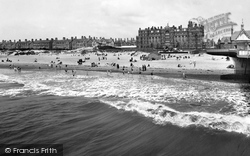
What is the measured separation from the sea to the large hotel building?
371ft

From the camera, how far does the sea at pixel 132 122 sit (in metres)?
10.9

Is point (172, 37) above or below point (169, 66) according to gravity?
above

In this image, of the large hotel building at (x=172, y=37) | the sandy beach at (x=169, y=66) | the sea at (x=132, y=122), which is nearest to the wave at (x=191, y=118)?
the sea at (x=132, y=122)

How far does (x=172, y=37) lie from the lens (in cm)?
14012

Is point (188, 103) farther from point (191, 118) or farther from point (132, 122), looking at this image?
point (132, 122)

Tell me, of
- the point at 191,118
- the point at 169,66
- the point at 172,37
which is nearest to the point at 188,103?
the point at 191,118

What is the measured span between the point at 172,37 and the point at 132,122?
13166 centimetres

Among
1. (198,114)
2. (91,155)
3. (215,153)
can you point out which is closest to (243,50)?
(198,114)

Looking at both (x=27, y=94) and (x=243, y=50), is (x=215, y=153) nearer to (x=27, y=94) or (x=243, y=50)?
(x=27, y=94)

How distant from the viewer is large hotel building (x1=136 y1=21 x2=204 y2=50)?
134 metres

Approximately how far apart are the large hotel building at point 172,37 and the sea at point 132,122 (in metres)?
113

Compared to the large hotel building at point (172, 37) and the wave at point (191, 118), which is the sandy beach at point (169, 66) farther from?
the large hotel building at point (172, 37)

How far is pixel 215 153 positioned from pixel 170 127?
347 cm

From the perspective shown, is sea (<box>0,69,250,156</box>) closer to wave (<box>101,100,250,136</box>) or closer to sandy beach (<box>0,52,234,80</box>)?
wave (<box>101,100,250,136</box>)
